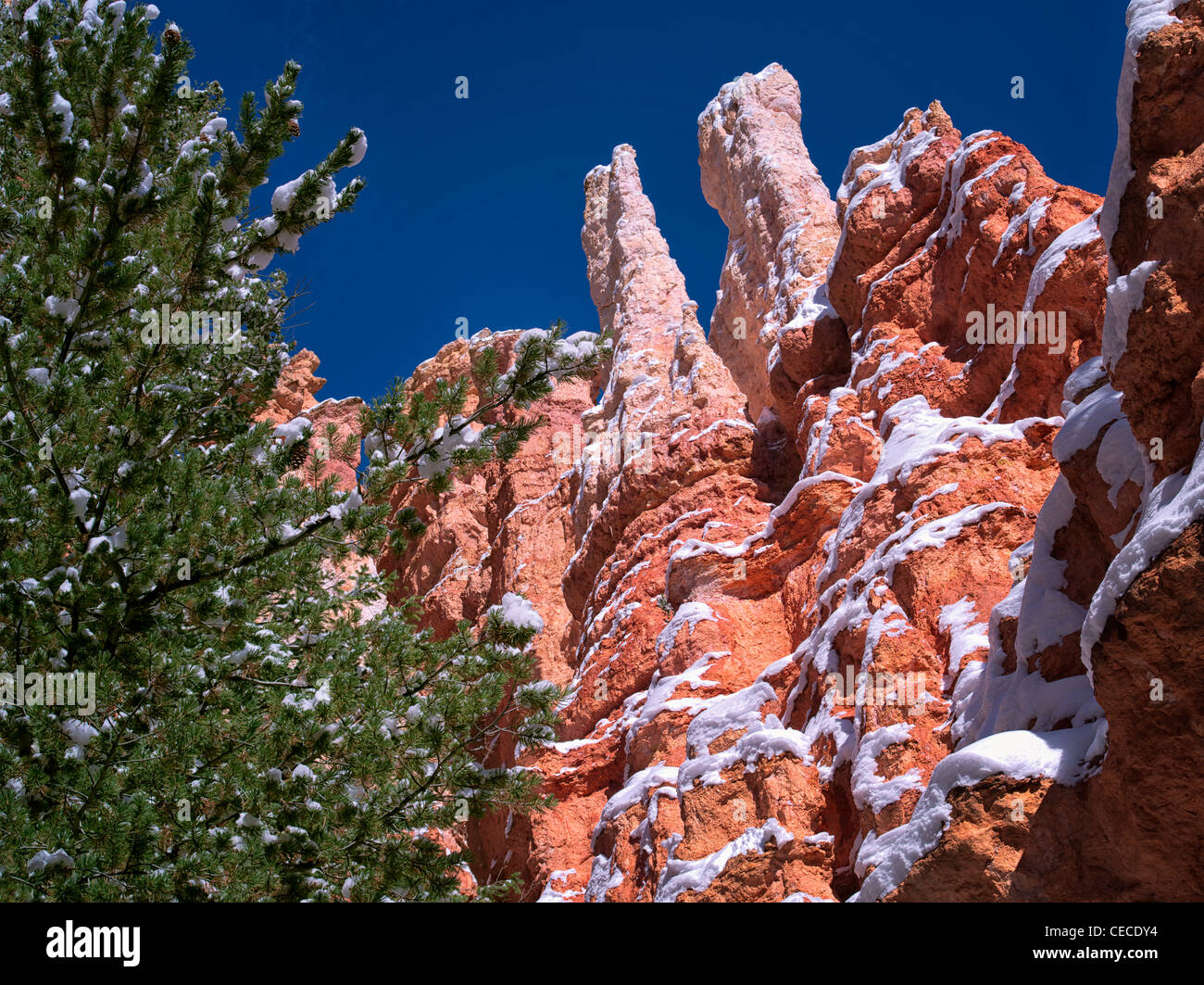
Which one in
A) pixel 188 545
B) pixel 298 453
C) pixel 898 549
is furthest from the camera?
pixel 898 549

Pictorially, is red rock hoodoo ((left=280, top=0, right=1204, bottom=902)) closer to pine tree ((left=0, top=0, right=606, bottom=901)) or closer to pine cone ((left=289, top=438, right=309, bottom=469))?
pine tree ((left=0, top=0, right=606, bottom=901))

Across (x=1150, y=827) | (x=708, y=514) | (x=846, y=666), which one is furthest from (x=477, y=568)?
(x=1150, y=827)

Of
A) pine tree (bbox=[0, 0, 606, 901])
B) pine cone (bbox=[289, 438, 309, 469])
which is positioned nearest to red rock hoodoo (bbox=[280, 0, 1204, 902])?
pine tree (bbox=[0, 0, 606, 901])

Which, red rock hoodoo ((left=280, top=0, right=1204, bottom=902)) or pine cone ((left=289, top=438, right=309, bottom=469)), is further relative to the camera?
pine cone ((left=289, top=438, right=309, bottom=469))

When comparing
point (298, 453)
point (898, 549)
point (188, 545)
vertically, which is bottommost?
point (188, 545)

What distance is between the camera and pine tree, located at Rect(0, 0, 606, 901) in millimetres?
6238

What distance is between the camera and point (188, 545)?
6.73m

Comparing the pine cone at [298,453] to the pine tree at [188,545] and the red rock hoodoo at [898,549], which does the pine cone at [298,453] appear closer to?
the pine tree at [188,545]

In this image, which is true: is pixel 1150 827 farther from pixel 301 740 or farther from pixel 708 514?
pixel 708 514

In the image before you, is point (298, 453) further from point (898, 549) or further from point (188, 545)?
point (898, 549)

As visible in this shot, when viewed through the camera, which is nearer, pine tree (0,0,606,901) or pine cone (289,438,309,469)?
pine tree (0,0,606,901)

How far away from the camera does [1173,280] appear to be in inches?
245

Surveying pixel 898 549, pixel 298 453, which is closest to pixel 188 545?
pixel 298 453
